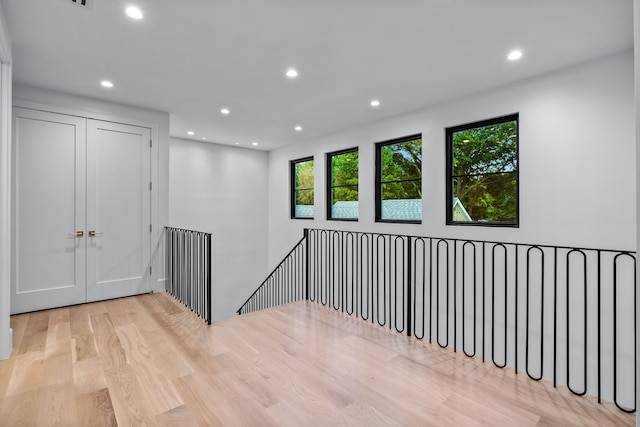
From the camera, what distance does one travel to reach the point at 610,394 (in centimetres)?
287

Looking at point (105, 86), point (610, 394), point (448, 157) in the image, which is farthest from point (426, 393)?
point (105, 86)

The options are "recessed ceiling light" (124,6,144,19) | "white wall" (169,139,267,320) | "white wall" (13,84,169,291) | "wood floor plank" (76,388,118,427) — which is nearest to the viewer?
"wood floor plank" (76,388,118,427)

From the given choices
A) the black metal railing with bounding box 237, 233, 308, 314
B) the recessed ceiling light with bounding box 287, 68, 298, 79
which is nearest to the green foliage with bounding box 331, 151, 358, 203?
the black metal railing with bounding box 237, 233, 308, 314

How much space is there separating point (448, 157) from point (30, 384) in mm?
4698

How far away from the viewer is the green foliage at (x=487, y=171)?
371 centimetres

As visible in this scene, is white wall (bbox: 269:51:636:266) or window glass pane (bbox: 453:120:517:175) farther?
window glass pane (bbox: 453:120:517:175)

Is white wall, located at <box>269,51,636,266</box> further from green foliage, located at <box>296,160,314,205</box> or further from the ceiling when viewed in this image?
green foliage, located at <box>296,160,314,205</box>

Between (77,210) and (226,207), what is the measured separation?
125 inches

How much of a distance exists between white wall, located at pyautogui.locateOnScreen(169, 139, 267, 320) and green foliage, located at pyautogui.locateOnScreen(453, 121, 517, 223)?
4.56 metres

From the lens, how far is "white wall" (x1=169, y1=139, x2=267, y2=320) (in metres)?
6.29

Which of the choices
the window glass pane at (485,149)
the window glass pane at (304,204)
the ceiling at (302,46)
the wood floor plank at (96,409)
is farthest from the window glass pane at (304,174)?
the wood floor plank at (96,409)

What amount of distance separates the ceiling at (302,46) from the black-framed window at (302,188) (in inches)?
100

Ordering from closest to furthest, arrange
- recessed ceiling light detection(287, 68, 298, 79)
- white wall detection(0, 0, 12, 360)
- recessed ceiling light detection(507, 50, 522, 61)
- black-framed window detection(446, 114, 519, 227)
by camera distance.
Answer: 1. white wall detection(0, 0, 12, 360)
2. recessed ceiling light detection(507, 50, 522, 61)
3. recessed ceiling light detection(287, 68, 298, 79)
4. black-framed window detection(446, 114, 519, 227)

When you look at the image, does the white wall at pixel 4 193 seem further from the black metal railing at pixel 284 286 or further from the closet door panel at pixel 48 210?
the black metal railing at pixel 284 286
